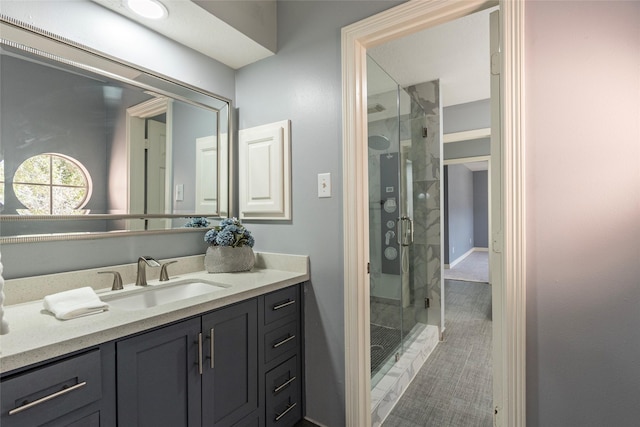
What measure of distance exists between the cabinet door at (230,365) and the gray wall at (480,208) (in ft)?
29.2

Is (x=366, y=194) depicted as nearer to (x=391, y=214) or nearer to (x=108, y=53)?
(x=391, y=214)

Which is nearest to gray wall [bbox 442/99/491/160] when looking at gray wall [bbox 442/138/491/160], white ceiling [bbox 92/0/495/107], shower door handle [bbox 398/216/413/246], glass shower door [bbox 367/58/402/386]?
white ceiling [bbox 92/0/495/107]

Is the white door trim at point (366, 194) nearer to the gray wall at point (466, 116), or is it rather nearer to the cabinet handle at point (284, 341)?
the cabinet handle at point (284, 341)

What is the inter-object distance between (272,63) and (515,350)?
1969 millimetres

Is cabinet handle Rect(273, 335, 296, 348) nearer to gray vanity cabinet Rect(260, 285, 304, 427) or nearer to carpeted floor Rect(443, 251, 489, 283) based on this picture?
gray vanity cabinet Rect(260, 285, 304, 427)

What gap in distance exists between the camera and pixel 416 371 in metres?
2.32

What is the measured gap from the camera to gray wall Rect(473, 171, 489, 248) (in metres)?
8.87

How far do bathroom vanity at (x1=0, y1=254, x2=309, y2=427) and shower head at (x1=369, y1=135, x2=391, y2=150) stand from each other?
0.98 m

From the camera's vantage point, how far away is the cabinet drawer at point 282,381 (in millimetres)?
1534

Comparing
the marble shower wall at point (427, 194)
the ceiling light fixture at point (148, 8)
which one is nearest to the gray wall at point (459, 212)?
the marble shower wall at point (427, 194)

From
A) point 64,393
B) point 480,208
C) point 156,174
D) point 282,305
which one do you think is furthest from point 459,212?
point 64,393

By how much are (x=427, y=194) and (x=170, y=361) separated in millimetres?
2661

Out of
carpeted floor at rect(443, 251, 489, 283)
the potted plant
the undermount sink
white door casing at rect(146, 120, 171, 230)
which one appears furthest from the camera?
carpeted floor at rect(443, 251, 489, 283)

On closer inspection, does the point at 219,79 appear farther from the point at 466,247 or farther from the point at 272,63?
the point at 466,247
